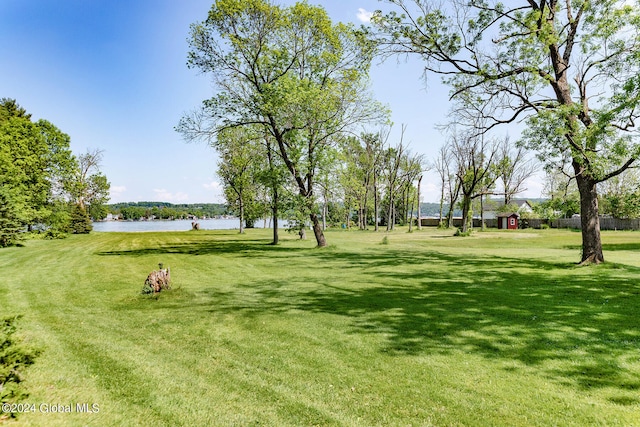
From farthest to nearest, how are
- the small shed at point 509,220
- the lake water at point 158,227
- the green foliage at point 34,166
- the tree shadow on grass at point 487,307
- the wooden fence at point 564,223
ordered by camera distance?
the small shed at point 509,220 < the lake water at point 158,227 < the wooden fence at point 564,223 < the green foliage at point 34,166 < the tree shadow on grass at point 487,307

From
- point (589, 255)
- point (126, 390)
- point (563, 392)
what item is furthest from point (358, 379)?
point (589, 255)

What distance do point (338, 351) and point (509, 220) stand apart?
208 feet

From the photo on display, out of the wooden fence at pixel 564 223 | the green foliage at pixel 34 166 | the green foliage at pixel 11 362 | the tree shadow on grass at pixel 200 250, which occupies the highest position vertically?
the green foliage at pixel 34 166

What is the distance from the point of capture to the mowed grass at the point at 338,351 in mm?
3994

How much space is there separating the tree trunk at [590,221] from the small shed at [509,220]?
1986 inches

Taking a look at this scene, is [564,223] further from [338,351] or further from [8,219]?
[8,219]

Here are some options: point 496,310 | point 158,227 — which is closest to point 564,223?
point 496,310

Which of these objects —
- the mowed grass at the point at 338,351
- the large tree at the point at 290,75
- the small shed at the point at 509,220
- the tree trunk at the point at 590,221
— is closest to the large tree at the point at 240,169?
the large tree at the point at 290,75

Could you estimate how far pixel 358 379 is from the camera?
477 centimetres

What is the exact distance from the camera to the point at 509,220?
60.8m

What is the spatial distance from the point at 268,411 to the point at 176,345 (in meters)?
2.80

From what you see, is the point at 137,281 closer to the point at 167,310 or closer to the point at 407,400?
the point at 167,310

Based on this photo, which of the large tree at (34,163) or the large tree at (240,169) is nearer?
the large tree at (240,169)

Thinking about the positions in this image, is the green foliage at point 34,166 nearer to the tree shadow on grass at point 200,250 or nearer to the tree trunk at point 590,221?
the tree shadow on grass at point 200,250
